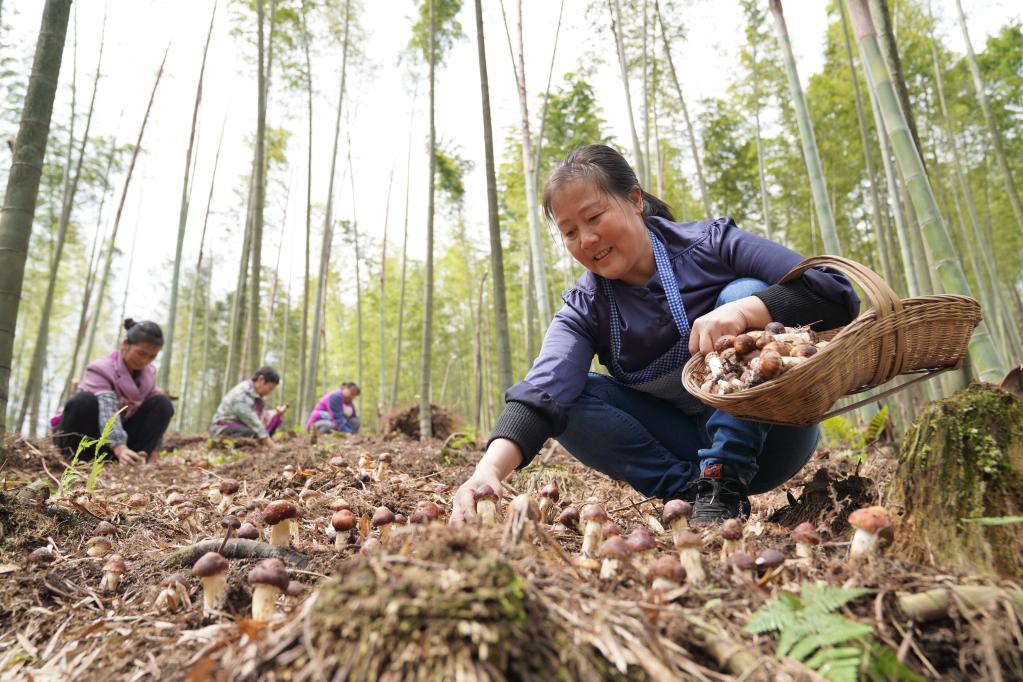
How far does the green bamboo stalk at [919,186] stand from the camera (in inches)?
92.8

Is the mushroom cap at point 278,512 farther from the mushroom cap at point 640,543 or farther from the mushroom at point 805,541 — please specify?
the mushroom at point 805,541

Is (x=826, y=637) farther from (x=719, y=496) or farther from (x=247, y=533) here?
(x=247, y=533)

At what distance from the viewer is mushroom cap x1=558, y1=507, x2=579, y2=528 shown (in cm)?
200

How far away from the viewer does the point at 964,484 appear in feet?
4.42

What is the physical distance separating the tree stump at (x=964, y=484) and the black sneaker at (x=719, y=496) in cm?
55

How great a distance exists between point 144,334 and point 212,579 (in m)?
4.25

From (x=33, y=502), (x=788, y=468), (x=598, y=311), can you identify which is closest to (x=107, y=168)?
(x=33, y=502)

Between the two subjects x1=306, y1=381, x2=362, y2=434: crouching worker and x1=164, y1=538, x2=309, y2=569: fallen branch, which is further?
x1=306, y1=381, x2=362, y2=434: crouching worker

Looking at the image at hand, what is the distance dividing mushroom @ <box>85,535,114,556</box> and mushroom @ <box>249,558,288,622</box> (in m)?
1.03

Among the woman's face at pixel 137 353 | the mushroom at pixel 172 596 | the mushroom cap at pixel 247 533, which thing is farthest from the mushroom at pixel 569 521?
the woman's face at pixel 137 353

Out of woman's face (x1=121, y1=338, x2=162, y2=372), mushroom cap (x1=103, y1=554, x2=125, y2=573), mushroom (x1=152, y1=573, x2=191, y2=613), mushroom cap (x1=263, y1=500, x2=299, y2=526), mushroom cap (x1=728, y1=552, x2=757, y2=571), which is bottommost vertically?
mushroom (x1=152, y1=573, x2=191, y2=613)

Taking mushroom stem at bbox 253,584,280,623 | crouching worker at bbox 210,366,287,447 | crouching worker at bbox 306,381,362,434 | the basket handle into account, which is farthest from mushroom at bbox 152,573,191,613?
crouching worker at bbox 306,381,362,434

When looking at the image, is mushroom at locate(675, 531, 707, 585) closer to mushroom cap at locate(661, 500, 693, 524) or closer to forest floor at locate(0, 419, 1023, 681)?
forest floor at locate(0, 419, 1023, 681)

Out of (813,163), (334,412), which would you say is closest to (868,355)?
(813,163)
